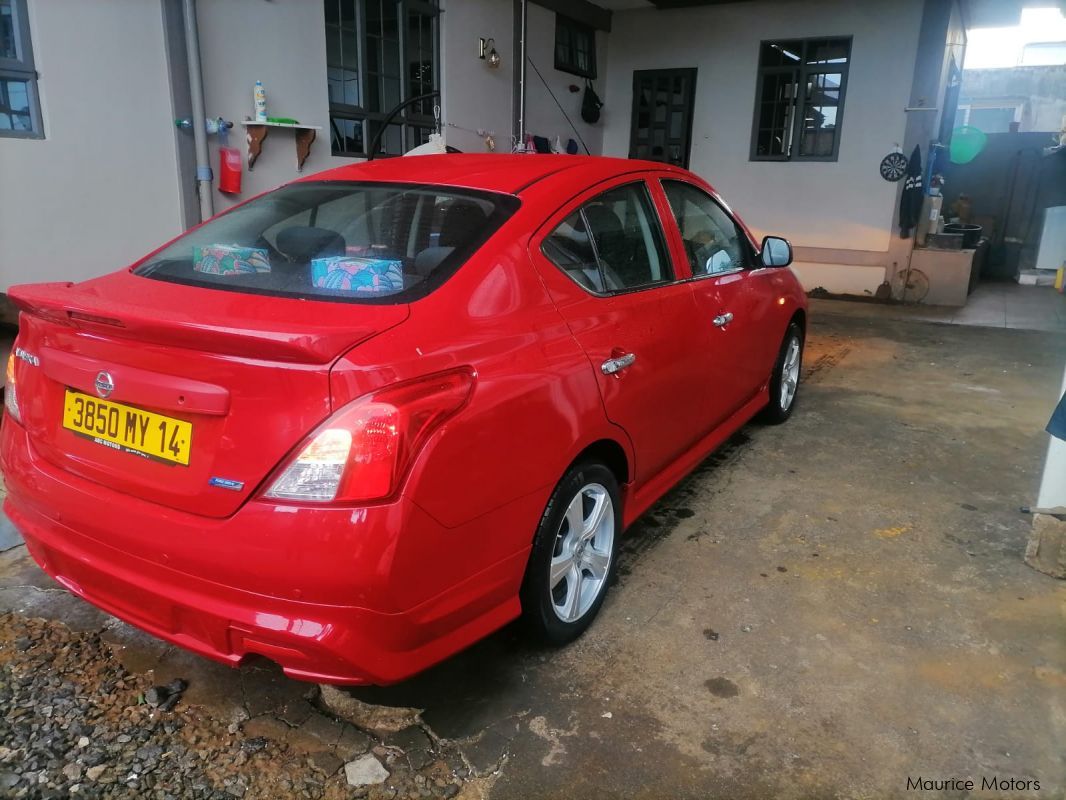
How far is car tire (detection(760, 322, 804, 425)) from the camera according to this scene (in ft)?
14.2

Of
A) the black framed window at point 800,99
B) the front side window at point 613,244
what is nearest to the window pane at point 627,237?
the front side window at point 613,244

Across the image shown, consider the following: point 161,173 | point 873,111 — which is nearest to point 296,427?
point 161,173

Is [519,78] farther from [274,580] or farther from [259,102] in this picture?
[274,580]

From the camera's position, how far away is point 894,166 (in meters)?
9.52

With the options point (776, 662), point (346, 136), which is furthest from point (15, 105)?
point (776, 662)

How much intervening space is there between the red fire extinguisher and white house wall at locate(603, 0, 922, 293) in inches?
271

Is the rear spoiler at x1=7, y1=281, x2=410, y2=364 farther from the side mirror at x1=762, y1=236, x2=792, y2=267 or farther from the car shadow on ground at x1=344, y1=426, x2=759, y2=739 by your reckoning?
the side mirror at x1=762, y1=236, x2=792, y2=267

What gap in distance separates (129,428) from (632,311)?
5.06 feet

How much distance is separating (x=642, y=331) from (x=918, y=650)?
1.36 metres

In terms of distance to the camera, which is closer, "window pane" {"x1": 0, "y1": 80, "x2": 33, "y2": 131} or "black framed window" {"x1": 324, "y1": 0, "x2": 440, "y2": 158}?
"window pane" {"x1": 0, "y1": 80, "x2": 33, "y2": 131}

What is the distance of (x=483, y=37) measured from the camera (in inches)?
335

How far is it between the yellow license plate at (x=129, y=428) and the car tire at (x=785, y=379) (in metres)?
3.36

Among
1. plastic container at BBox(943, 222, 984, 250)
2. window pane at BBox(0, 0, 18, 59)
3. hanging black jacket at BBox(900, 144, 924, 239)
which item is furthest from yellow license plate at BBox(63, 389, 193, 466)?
plastic container at BBox(943, 222, 984, 250)

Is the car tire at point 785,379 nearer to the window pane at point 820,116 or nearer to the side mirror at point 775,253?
the side mirror at point 775,253
